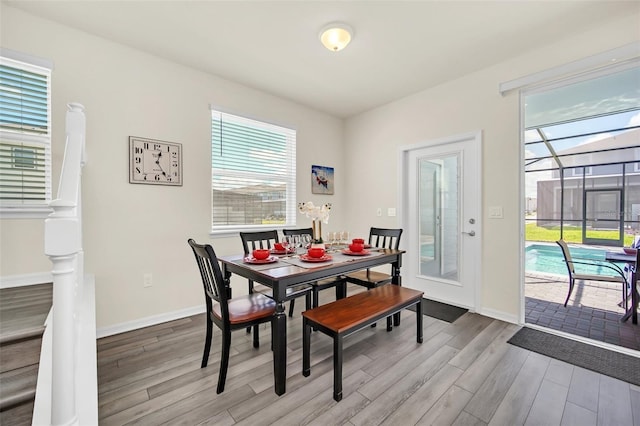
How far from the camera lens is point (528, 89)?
2.68m

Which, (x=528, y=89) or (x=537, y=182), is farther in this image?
(x=537, y=182)

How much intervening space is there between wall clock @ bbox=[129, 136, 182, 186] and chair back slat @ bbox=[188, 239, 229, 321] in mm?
1365

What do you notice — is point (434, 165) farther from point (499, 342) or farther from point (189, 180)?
point (189, 180)

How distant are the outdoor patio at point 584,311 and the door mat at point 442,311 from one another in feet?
2.21

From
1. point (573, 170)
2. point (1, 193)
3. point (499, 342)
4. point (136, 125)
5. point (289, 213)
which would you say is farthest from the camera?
point (573, 170)

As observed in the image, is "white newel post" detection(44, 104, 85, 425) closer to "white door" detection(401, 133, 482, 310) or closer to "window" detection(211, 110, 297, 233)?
"window" detection(211, 110, 297, 233)

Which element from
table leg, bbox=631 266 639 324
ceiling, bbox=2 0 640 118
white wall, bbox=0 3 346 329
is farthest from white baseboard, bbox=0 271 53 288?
table leg, bbox=631 266 639 324

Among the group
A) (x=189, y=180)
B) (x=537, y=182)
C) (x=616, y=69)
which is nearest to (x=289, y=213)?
(x=189, y=180)

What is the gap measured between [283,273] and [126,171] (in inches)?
78.5

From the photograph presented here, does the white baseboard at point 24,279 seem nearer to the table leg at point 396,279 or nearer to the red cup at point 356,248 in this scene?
the red cup at point 356,248

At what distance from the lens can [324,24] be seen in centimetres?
226

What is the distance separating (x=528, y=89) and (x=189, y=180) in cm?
369

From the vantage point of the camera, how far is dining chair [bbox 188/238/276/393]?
166cm

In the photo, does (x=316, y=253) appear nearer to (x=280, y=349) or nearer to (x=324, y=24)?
(x=280, y=349)
